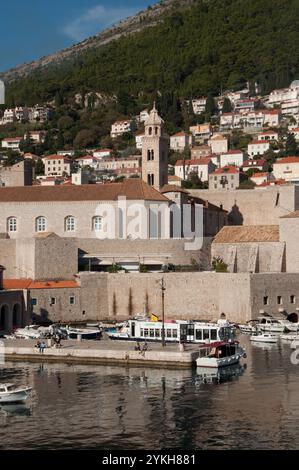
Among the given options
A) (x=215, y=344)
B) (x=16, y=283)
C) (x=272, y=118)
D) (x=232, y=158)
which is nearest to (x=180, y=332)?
(x=215, y=344)

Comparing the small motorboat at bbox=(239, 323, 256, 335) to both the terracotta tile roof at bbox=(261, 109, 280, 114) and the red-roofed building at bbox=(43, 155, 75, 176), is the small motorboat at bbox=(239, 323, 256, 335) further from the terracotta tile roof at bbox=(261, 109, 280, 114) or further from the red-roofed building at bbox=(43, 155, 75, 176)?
the terracotta tile roof at bbox=(261, 109, 280, 114)

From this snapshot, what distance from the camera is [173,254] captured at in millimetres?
45375

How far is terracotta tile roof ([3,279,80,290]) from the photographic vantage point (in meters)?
40.2

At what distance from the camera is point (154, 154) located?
2211 inches

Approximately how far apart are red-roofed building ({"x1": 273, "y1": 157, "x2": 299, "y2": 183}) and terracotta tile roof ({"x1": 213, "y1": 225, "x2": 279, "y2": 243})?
41056mm

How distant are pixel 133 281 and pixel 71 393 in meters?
16.4

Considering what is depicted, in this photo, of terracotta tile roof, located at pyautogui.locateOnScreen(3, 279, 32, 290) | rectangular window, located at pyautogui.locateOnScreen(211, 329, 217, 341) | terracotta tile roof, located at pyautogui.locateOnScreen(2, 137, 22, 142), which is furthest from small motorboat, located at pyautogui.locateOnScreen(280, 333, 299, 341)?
terracotta tile roof, located at pyautogui.locateOnScreen(2, 137, 22, 142)

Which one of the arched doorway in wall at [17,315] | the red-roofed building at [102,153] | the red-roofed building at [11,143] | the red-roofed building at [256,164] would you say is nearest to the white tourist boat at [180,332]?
the arched doorway in wall at [17,315]

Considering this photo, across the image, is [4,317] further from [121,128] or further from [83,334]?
[121,128]

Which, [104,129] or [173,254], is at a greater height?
[104,129]

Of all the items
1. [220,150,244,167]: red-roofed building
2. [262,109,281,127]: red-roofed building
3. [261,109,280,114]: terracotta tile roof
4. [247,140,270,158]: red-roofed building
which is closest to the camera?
[220,150,244,167]: red-roofed building
